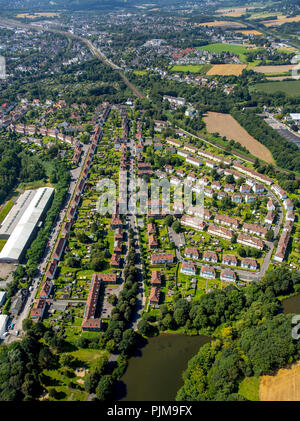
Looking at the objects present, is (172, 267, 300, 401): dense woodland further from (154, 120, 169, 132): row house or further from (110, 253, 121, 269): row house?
(154, 120, 169, 132): row house

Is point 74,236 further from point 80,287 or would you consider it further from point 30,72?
point 30,72

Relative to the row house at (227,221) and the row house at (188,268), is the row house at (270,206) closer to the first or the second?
the row house at (227,221)

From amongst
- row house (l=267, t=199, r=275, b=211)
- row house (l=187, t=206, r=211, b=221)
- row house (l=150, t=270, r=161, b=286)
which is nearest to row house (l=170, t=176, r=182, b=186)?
row house (l=187, t=206, r=211, b=221)

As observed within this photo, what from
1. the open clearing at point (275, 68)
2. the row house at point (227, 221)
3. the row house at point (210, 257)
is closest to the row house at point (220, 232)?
the row house at point (227, 221)

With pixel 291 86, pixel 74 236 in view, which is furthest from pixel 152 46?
pixel 74 236

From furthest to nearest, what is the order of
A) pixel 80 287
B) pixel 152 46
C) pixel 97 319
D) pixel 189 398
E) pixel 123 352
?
pixel 152 46
pixel 80 287
pixel 97 319
pixel 123 352
pixel 189 398
